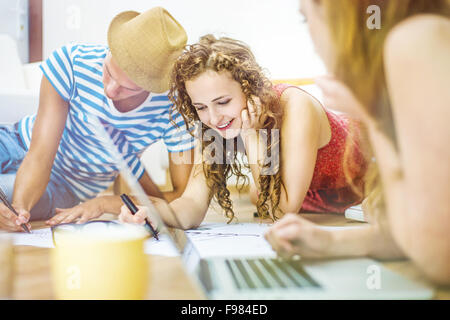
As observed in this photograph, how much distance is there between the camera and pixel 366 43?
278 millimetres

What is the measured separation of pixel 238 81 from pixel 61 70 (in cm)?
25

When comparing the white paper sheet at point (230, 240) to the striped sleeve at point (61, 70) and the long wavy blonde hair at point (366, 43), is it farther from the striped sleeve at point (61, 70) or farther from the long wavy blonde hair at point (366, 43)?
the striped sleeve at point (61, 70)

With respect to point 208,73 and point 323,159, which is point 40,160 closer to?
point 208,73

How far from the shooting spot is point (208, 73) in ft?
1.59

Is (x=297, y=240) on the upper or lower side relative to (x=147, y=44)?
lower

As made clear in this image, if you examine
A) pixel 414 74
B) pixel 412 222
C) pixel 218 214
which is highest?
pixel 414 74

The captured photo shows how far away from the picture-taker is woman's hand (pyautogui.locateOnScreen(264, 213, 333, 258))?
1.04 feet

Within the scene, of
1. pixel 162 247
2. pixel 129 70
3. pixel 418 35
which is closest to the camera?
pixel 418 35

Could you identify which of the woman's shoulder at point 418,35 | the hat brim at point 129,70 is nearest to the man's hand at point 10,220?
the hat brim at point 129,70

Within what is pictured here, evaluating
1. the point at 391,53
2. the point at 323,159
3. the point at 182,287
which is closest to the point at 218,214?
the point at 323,159

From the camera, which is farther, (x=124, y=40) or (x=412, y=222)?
(x=124, y=40)

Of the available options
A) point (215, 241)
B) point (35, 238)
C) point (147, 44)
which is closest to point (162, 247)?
point (215, 241)

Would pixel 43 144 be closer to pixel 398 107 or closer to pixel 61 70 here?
pixel 61 70
